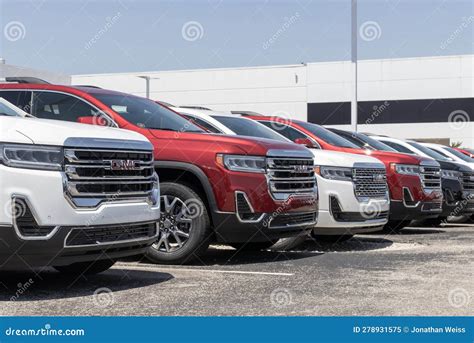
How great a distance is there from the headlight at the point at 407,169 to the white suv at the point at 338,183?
5.21 ft

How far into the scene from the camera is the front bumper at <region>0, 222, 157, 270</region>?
523 cm

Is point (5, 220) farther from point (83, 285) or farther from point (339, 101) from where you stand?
point (339, 101)

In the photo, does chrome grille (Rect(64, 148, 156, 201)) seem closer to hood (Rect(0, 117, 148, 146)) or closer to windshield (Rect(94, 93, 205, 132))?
hood (Rect(0, 117, 148, 146))

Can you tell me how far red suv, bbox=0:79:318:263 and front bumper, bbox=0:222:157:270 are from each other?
1.34 m

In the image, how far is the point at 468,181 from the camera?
13.6 m

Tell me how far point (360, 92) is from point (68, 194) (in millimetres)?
50551

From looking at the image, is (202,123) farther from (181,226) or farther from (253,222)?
(253,222)

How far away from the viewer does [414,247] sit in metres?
9.70

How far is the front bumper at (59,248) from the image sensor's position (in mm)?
5227

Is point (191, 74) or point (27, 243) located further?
point (191, 74)

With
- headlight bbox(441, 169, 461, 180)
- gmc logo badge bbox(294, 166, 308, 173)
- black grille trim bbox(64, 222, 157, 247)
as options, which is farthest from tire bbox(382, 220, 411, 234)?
black grille trim bbox(64, 222, 157, 247)

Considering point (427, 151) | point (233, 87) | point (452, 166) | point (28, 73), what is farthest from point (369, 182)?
point (233, 87)
